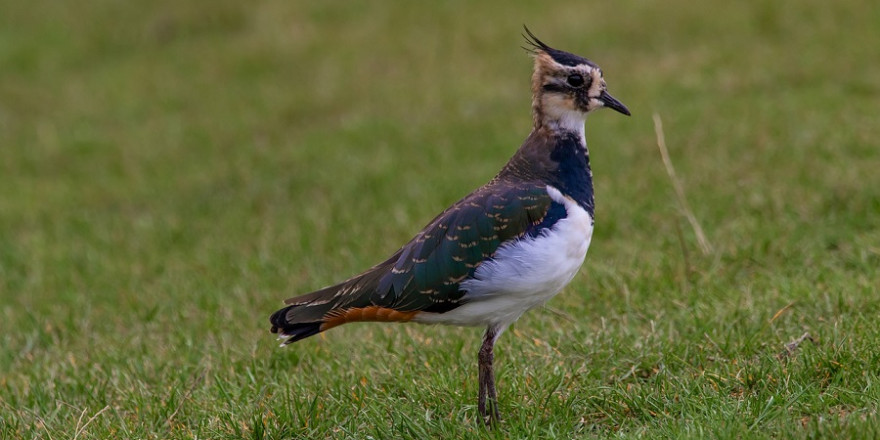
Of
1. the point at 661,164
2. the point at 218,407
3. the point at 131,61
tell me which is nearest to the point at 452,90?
the point at 661,164

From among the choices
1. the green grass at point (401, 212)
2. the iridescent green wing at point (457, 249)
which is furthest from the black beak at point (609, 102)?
the green grass at point (401, 212)

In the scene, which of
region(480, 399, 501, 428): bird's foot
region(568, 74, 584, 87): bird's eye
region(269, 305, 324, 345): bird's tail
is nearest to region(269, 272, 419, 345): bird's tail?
region(269, 305, 324, 345): bird's tail

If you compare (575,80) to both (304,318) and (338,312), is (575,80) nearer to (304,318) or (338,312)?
(338,312)

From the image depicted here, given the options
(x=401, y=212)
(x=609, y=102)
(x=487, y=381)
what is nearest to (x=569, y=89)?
(x=609, y=102)

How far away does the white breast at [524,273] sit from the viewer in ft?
16.5

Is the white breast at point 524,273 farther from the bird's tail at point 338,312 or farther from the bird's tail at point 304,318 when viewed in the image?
the bird's tail at point 304,318

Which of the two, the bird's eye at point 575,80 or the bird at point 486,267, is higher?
the bird's eye at point 575,80

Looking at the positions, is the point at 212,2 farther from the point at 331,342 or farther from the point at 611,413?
the point at 611,413

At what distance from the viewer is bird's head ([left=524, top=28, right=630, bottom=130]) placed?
558 centimetres

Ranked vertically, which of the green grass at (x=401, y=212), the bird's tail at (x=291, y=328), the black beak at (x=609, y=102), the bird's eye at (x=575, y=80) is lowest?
the green grass at (x=401, y=212)

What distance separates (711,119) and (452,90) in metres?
4.07

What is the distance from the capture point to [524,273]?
501 centimetres

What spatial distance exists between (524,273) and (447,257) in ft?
1.36

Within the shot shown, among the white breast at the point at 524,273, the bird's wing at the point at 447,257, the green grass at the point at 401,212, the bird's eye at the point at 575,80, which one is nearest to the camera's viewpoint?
the white breast at the point at 524,273
